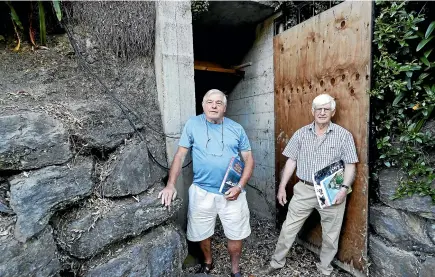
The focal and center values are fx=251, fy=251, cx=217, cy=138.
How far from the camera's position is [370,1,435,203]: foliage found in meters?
1.88

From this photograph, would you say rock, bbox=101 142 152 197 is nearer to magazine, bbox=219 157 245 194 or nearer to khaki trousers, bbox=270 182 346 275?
magazine, bbox=219 157 245 194

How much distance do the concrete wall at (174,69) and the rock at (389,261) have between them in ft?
5.73

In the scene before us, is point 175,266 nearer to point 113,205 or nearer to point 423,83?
point 113,205

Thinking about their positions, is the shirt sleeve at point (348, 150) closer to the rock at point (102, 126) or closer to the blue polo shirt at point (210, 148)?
the blue polo shirt at point (210, 148)

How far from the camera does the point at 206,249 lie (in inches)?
94.7

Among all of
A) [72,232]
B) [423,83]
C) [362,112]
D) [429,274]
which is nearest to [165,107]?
[72,232]

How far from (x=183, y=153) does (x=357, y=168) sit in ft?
4.93

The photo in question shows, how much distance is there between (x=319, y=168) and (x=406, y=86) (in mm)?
910

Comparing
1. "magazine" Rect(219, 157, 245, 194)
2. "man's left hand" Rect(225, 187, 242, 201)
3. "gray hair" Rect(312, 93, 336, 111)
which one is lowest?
"man's left hand" Rect(225, 187, 242, 201)

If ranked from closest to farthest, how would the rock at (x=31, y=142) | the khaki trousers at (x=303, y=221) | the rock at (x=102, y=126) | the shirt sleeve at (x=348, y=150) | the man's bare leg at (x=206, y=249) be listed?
1. the rock at (x=31, y=142)
2. the rock at (x=102, y=126)
3. the shirt sleeve at (x=348, y=150)
4. the khaki trousers at (x=303, y=221)
5. the man's bare leg at (x=206, y=249)

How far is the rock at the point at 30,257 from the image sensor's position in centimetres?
134

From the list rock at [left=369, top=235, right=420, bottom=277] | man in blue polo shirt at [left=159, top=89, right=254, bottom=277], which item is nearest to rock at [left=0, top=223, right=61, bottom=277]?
man in blue polo shirt at [left=159, top=89, right=254, bottom=277]

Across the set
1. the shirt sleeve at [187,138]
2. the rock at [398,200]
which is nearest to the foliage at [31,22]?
the shirt sleeve at [187,138]

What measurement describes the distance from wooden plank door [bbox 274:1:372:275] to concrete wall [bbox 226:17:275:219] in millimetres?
362
